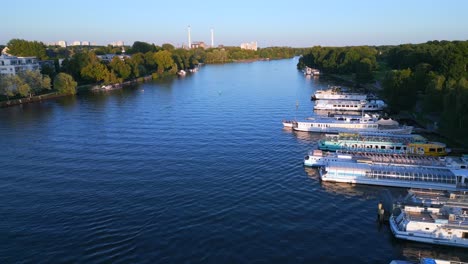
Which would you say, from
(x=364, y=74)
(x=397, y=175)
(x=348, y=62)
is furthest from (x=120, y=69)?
(x=397, y=175)

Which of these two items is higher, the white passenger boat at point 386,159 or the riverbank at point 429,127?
the riverbank at point 429,127

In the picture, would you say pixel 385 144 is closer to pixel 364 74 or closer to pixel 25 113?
pixel 25 113

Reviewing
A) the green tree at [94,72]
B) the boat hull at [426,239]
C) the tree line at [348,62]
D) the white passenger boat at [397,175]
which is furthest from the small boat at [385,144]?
the green tree at [94,72]

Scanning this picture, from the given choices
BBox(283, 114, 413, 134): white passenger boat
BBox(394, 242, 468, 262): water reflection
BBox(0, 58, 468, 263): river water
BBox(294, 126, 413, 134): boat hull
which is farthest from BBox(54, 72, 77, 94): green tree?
BBox(394, 242, 468, 262): water reflection

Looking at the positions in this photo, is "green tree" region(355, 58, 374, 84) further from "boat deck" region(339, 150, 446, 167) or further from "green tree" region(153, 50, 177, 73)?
"green tree" region(153, 50, 177, 73)

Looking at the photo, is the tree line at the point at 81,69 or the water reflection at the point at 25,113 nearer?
the water reflection at the point at 25,113

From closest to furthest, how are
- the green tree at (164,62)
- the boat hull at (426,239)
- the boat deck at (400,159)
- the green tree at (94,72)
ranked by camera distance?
the boat hull at (426,239) < the boat deck at (400,159) < the green tree at (94,72) < the green tree at (164,62)

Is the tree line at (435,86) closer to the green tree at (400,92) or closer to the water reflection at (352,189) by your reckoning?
the green tree at (400,92)
